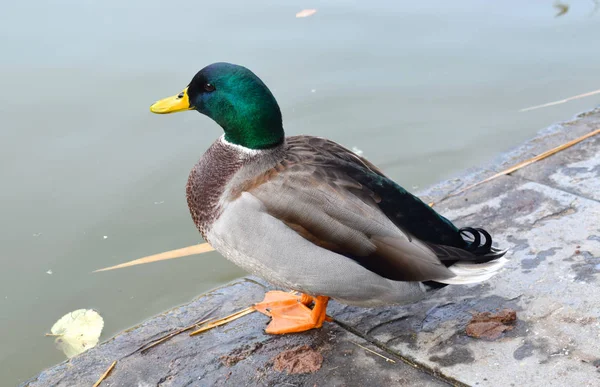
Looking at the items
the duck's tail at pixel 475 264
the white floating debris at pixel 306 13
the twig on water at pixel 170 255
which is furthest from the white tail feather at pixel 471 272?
the white floating debris at pixel 306 13

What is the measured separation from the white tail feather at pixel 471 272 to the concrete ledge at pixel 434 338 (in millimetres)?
225

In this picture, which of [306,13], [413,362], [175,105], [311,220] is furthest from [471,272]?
[306,13]

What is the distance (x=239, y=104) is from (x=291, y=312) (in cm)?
93

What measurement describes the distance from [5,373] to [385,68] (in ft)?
13.4

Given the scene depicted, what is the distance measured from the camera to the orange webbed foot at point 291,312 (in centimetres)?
292

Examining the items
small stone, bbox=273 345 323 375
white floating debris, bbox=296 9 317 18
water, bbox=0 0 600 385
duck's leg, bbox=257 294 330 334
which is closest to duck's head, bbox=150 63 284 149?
duck's leg, bbox=257 294 330 334

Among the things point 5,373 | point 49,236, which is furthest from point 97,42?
point 5,373

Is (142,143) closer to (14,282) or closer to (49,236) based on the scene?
(49,236)

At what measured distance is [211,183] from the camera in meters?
2.85

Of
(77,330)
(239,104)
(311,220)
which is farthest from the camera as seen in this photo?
(77,330)

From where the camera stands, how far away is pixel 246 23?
6809 mm

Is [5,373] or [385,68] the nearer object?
[5,373]

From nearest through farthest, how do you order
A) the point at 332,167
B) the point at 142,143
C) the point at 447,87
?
the point at 332,167 → the point at 142,143 → the point at 447,87

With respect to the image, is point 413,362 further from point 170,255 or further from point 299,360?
point 170,255
